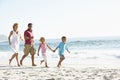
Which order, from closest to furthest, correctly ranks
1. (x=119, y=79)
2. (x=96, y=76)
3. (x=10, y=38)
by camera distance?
(x=119, y=79)
(x=96, y=76)
(x=10, y=38)

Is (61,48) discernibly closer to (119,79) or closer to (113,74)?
(113,74)

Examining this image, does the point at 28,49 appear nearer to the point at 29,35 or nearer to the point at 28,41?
the point at 28,41

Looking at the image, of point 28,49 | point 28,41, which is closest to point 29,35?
point 28,41

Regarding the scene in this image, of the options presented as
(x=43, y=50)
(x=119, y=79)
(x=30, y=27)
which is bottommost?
(x=119, y=79)

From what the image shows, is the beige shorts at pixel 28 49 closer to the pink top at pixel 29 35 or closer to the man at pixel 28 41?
the man at pixel 28 41

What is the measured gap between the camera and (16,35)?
12289 millimetres

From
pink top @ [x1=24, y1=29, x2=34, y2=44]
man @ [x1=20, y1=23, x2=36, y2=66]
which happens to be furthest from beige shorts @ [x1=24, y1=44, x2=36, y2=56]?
pink top @ [x1=24, y1=29, x2=34, y2=44]

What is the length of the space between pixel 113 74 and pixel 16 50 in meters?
4.03

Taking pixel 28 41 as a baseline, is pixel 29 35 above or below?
above

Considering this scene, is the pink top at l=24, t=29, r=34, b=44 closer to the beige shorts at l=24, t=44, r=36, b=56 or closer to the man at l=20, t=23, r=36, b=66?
the man at l=20, t=23, r=36, b=66

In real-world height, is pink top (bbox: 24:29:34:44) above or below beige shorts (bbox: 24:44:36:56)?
above

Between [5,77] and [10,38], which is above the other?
[10,38]

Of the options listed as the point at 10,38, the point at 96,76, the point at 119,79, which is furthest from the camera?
the point at 10,38

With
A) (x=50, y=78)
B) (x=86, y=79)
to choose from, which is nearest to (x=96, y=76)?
(x=86, y=79)
